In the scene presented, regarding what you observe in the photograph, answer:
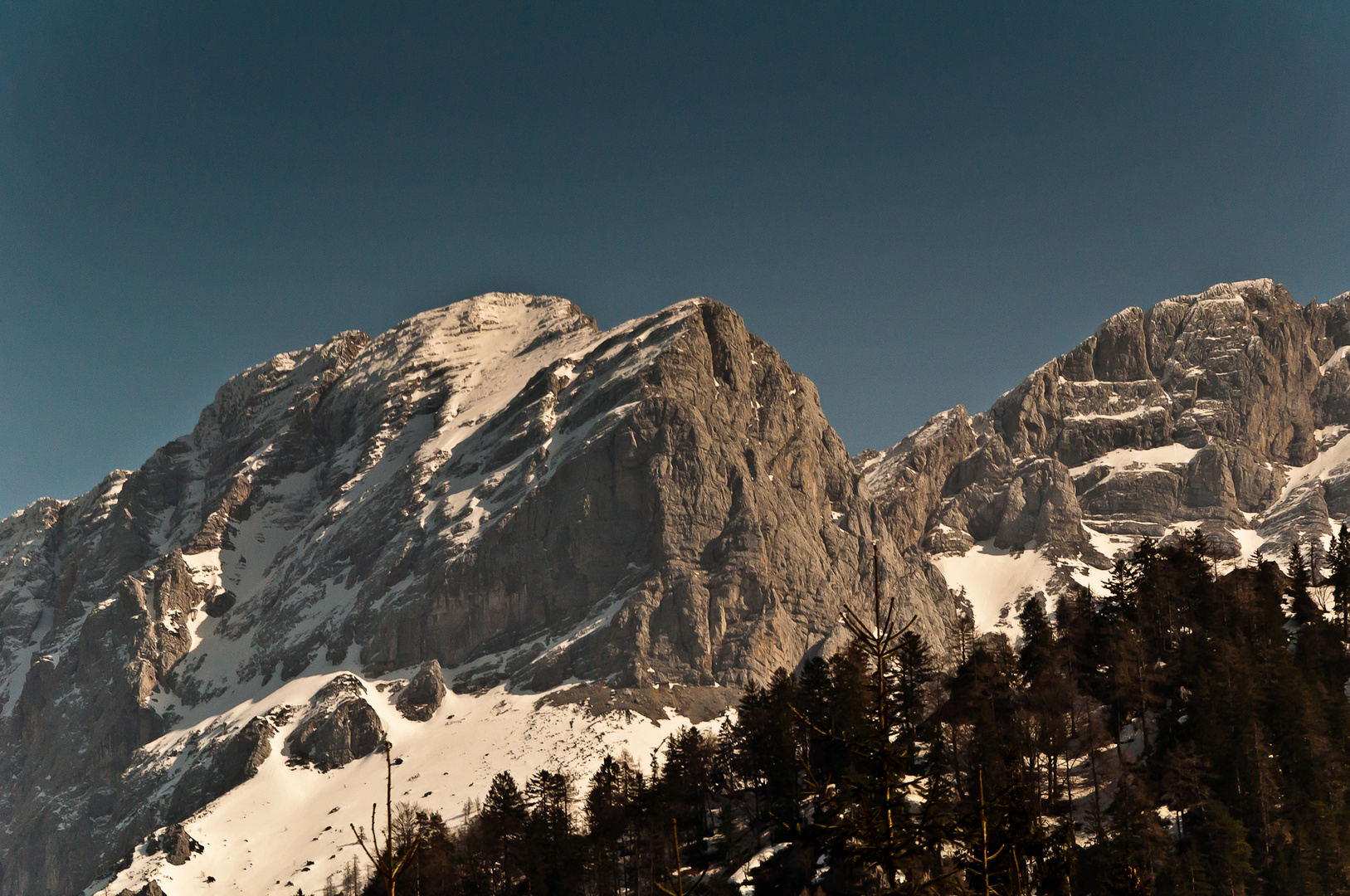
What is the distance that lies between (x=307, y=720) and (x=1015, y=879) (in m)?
190

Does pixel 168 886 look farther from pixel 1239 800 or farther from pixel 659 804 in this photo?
pixel 1239 800

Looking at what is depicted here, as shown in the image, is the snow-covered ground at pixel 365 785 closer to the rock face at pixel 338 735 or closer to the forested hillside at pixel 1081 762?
the rock face at pixel 338 735

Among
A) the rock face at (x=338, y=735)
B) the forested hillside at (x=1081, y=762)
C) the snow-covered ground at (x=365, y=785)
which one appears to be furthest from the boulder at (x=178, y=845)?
the forested hillside at (x=1081, y=762)

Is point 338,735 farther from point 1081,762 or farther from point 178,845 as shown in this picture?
point 1081,762

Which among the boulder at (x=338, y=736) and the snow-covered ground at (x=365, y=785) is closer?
the snow-covered ground at (x=365, y=785)

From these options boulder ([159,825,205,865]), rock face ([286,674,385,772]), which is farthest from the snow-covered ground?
rock face ([286,674,385,772])

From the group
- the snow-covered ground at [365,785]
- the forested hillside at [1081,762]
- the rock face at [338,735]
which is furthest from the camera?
the rock face at [338,735]

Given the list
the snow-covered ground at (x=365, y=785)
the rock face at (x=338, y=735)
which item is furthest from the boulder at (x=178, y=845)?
the rock face at (x=338, y=735)

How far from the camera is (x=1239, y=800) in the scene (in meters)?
65.1

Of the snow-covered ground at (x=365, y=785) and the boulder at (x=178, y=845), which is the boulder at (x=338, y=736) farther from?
the boulder at (x=178, y=845)

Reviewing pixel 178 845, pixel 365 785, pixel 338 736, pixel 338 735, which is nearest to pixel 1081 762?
pixel 365 785

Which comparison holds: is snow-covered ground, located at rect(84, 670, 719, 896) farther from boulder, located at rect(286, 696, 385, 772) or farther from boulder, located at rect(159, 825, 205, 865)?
boulder, located at rect(286, 696, 385, 772)

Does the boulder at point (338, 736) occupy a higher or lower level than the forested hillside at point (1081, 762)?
higher

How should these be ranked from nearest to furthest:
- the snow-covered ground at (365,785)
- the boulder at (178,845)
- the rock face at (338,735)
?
the snow-covered ground at (365,785) → the boulder at (178,845) → the rock face at (338,735)
